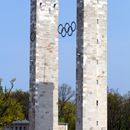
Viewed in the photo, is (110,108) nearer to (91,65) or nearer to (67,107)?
(67,107)

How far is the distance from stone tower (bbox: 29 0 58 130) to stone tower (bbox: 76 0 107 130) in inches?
164

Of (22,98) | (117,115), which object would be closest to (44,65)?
(117,115)

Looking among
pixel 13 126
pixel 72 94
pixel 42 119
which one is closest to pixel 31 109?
pixel 42 119

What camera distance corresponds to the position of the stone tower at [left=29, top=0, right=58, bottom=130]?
48781 mm

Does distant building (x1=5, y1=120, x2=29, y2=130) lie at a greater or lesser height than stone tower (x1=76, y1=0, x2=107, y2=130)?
lesser

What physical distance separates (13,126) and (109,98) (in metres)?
13.4

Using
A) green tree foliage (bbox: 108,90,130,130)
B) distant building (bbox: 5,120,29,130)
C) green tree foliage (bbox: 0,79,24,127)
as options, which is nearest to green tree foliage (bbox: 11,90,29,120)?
distant building (bbox: 5,120,29,130)

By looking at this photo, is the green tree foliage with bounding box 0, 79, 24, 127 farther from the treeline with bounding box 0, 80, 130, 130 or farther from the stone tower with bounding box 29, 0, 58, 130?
the treeline with bounding box 0, 80, 130, 130

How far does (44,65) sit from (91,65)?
202 inches

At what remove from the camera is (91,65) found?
1799 inches

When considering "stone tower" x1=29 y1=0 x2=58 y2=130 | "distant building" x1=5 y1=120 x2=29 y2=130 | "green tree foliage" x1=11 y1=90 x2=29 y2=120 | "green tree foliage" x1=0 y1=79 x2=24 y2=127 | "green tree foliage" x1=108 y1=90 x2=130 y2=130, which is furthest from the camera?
"green tree foliage" x1=11 y1=90 x2=29 y2=120

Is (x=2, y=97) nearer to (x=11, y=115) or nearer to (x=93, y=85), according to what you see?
(x=11, y=115)

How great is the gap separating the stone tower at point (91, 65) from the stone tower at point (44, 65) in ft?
13.6

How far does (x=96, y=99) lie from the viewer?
149 ft
